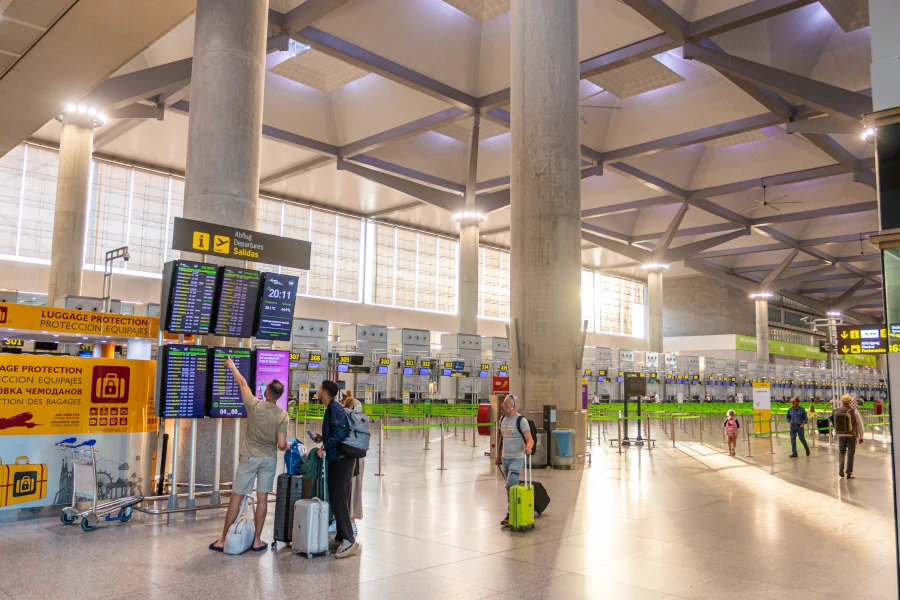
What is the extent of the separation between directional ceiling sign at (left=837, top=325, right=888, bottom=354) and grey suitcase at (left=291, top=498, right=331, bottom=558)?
20150 mm

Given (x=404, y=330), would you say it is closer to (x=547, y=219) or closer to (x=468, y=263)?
(x=468, y=263)

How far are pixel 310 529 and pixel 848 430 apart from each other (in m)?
11.5

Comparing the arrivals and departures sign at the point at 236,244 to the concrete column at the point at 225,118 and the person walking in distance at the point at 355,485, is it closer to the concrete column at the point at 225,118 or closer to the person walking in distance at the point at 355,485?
the concrete column at the point at 225,118

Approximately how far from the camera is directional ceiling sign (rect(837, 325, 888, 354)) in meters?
21.8

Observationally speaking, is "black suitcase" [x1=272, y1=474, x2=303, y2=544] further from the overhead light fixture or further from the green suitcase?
the overhead light fixture

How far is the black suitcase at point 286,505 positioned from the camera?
7023 millimetres

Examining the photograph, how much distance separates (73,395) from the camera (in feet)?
28.7

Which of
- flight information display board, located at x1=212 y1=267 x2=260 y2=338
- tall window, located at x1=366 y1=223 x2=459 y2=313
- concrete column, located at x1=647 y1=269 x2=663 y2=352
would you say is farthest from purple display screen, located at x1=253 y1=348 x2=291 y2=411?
concrete column, located at x1=647 y1=269 x2=663 y2=352

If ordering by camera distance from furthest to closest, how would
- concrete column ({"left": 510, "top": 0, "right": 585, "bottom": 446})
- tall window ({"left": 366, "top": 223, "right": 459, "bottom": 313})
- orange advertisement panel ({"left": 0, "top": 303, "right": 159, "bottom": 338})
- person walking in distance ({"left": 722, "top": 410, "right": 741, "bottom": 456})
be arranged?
tall window ({"left": 366, "top": 223, "right": 459, "bottom": 313}) → person walking in distance ({"left": 722, "top": 410, "right": 741, "bottom": 456}) → concrete column ({"left": 510, "top": 0, "right": 585, "bottom": 446}) → orange advertisement panel ({"left": 0, "top": 303, "right": 159, "bottom": 338})

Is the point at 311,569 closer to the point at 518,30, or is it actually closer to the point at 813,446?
the point at 518,30

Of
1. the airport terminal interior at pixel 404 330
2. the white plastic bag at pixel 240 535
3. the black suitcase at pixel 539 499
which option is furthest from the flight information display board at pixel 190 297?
the black suitcase at pixel 539 499

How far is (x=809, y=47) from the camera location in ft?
81.1

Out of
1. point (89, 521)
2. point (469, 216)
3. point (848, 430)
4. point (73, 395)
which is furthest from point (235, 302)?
point (469, 216)

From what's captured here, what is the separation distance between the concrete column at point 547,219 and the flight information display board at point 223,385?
746 cm
